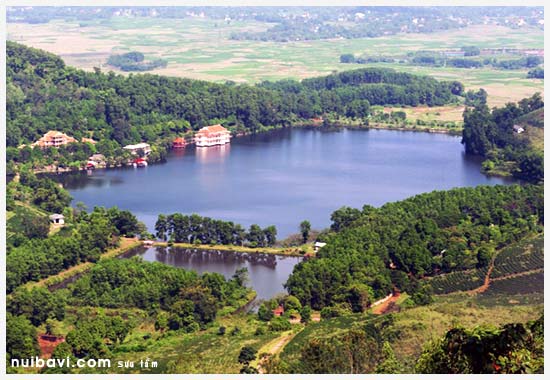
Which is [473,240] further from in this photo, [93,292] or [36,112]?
[36,112]

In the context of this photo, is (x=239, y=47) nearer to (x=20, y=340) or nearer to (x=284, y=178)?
(x=284, y=178)

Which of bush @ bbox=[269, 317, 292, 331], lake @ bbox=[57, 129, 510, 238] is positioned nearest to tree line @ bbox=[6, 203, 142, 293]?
lake @ bbox=[57, 129, 510, 238]

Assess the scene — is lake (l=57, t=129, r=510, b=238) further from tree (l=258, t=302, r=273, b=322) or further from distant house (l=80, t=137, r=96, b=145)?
tree (l=258, t=302, r=273, b=322)

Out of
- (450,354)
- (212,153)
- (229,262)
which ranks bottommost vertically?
(212,153)

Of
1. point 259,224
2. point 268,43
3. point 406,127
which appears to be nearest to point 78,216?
point 259,224

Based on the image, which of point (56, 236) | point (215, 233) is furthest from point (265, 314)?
point (56, 236)

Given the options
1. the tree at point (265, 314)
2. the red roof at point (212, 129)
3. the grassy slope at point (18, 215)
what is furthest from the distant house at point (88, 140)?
the tree at point (265, 314)

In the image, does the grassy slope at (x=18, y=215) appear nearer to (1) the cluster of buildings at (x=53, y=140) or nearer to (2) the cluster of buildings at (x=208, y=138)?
(1) the cluster of buildings at (x=53, y=140)
